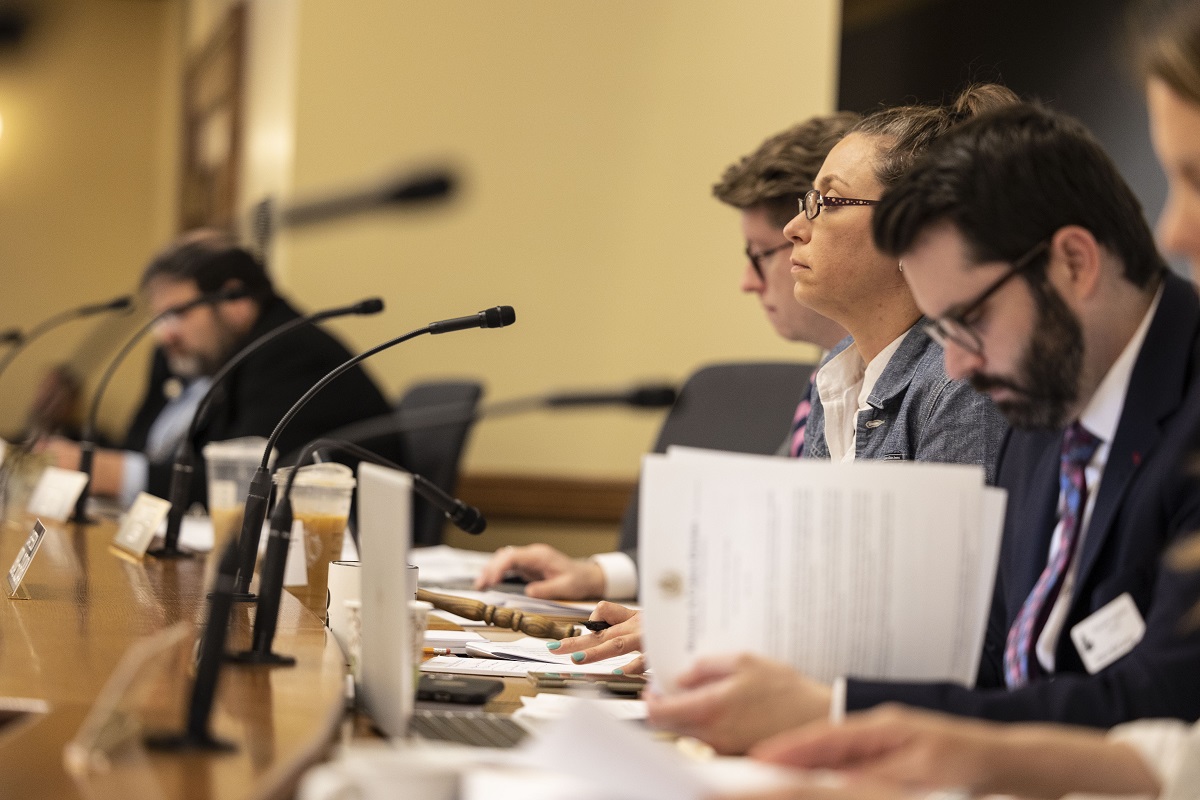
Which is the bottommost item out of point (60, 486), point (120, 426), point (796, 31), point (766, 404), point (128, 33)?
point (120, 426)

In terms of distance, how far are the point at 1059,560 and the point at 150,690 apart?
2.77ft

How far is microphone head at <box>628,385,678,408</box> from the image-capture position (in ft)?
3.80

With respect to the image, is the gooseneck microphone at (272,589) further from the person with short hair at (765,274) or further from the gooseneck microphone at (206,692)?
the person with short hair at (765,274)

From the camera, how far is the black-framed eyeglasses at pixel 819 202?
6.03ft

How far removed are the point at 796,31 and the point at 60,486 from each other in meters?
2.13

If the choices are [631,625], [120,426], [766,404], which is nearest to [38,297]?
[120,426]

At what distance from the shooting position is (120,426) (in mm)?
7148

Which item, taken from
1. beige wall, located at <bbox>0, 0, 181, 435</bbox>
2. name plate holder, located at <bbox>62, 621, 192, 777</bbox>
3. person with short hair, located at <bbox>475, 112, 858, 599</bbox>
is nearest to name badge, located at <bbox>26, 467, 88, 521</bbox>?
person with short hair, located at <bbox>475, 112, 858, 599</bbox>

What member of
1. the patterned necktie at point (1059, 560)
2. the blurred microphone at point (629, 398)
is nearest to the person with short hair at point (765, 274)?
the patterned necktie at point (1059, 560)

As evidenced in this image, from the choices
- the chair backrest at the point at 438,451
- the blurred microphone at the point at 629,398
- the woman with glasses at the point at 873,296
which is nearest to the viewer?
the blurred microphone at the point at 629,398

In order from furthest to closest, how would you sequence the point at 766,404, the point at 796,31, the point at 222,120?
the point at 222,120
the point at 796,31
the point at 766,404

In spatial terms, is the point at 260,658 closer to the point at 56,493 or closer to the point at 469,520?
the point at 469,520

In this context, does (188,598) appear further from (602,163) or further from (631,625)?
(602,163)

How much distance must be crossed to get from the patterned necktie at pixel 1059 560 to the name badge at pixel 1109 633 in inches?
2.5
